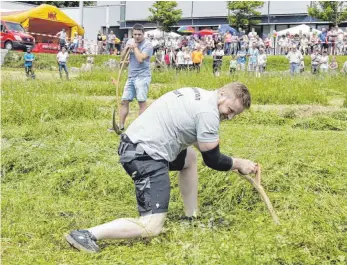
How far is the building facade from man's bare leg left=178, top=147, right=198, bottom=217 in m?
33.3

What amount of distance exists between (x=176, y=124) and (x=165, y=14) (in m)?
40.3

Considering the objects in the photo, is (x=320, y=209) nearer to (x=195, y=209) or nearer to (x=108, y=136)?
(x=195, y=209)

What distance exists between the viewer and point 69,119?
29.6 ft

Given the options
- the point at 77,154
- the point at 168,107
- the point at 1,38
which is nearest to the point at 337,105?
the point at 77,154

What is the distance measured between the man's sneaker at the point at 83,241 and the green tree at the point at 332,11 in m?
31.7

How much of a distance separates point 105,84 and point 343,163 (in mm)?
9572

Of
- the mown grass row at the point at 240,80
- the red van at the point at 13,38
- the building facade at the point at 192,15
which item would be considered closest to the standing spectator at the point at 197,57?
the mown grass row at the point at 240,80

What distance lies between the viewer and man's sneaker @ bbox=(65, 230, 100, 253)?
11.5ft

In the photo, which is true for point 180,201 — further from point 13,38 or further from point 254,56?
point 13,38

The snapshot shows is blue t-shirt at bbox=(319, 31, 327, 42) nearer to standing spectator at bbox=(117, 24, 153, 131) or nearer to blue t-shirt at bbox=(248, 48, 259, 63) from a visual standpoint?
blue t-shirt at bbox=(248, 48, 259, 63)

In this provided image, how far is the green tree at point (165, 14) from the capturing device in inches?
1682

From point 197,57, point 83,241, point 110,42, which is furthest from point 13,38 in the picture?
point 83,241

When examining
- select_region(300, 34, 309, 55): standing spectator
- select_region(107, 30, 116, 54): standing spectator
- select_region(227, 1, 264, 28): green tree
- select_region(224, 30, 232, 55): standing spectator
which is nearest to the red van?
select_region(107, 30, 116, 54): standing spectator

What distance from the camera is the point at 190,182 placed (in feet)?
13.6
